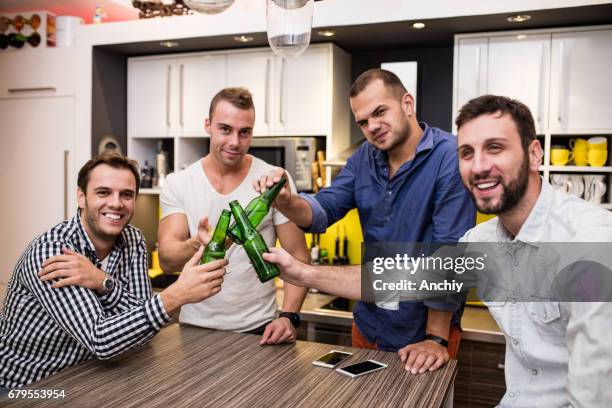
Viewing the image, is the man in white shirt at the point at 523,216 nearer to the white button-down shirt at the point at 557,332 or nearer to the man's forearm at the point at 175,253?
the white button-down shirt at the point at 557,332

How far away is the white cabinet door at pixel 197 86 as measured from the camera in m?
3.97

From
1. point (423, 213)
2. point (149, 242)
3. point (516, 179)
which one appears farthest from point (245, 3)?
point (516, 179)

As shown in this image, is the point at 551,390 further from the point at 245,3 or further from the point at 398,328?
the point at 245,3

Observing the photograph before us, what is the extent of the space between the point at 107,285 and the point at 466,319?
2.27 meters

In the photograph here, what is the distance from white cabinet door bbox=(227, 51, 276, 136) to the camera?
3828 millimetres

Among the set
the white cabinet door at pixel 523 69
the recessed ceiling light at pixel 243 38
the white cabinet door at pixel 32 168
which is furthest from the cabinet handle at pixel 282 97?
the white cabinet door at pixel 32 168

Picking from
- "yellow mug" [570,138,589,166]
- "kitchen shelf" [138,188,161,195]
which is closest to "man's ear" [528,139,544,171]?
"yellow mug" [570,138,589,166]

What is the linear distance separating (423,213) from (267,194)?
639mm

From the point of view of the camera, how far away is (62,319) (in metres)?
1.73

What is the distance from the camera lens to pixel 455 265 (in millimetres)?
2016

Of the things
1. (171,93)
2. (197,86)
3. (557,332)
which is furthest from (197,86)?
(557,332)

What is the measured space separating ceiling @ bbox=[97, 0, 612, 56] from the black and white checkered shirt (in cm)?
213

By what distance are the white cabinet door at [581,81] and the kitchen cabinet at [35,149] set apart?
324 centimetres

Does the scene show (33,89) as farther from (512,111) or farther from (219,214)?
(512,111)
